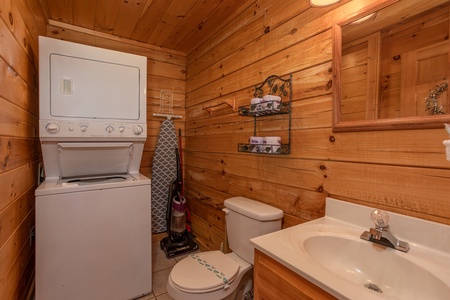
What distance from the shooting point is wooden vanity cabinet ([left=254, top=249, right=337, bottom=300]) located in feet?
2.33

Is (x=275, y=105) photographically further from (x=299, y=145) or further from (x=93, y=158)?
(x=93, y=158)

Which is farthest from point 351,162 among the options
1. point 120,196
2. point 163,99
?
point 163,99

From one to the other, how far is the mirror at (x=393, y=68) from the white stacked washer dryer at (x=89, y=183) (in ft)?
4.73

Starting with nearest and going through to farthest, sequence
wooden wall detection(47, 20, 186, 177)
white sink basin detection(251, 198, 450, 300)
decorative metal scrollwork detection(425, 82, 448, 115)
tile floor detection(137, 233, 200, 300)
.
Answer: white sink basin detection(251, 198, 450, 300), decorative metal scrollwork detection(425, 82, 448, 115), tile floor detection(137, 233, 200, 300), wooden wall detection(47, 20, 186, 177)

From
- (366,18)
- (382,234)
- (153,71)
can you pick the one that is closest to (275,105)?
(366,18)

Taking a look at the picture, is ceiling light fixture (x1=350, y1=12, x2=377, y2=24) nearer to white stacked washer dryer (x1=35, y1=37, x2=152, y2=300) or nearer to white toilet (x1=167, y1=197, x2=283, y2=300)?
white toilet (x1=167, y1=197, x2=283, y2=300)

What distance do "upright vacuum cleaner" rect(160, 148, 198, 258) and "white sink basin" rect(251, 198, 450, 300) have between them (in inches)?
61.4

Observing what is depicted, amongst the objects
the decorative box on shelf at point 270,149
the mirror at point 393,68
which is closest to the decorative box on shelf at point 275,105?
the decorative box on shelf at point 270,149

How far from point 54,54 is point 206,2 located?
1145 mm

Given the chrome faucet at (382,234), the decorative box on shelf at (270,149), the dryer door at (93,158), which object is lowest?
the chrome faucet at (382,234)

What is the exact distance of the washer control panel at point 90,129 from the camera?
151cm

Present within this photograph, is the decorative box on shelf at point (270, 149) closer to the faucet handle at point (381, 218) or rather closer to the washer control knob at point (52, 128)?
the faucet handle at point (381, 218)

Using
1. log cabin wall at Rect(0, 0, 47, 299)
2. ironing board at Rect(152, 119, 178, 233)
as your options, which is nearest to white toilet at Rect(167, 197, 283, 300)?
log cabin wall at Rect(0, 0, 47, 299)

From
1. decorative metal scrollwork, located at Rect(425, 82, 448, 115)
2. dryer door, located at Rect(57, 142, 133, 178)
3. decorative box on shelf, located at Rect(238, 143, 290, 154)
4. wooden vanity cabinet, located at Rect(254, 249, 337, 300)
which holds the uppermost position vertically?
decorative metal scrollwork, located at Rect(425, 82, 448, 115)
